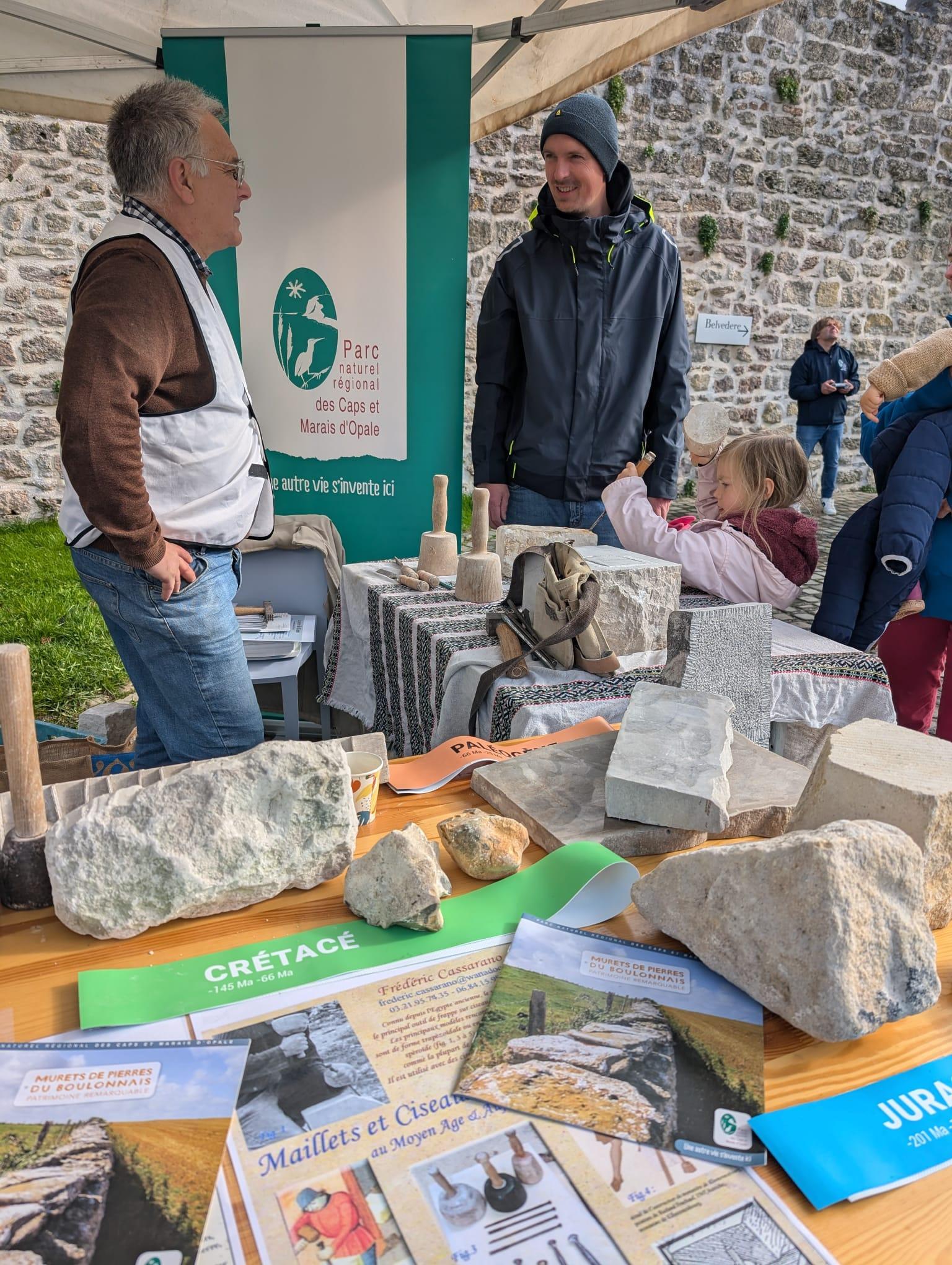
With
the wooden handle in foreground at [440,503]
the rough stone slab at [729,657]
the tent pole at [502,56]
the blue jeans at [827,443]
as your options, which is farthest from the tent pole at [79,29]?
the blue jeans at [827,443]

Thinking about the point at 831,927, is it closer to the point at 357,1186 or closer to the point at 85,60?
the point at 357,1186

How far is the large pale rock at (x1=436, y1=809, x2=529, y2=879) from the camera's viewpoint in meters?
1.00

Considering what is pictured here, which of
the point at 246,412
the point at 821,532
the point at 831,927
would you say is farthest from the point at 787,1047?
the point at 821,532

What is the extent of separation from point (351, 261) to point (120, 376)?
5.35ft

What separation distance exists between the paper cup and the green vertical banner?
1.76 meters

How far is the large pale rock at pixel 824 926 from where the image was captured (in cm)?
76

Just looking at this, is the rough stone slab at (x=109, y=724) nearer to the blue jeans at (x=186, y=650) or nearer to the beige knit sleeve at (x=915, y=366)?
the blue jeans at (x=186, y=650)

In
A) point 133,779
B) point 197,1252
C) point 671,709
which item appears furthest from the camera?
point 671,709

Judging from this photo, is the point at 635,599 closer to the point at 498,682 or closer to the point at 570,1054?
the point at 498,682

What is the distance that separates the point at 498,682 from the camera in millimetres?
1748

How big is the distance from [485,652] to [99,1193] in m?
1.34

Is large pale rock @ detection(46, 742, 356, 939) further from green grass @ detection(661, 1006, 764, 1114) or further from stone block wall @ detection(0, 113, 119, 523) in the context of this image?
stone block wall @ detection(0, 113, 119, 523)

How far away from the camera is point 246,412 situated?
1.80 m

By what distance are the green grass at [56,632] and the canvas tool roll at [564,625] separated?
2184 millimetres
